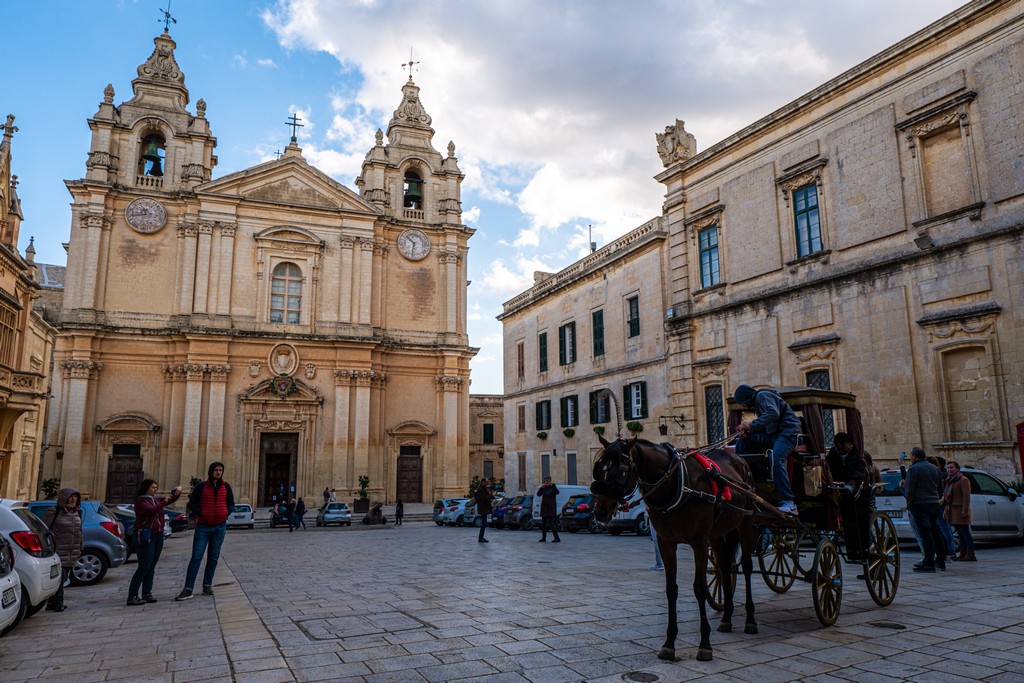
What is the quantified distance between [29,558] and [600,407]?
24040mm

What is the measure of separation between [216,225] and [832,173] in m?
27.6

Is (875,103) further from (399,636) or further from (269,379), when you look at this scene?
(269,379)

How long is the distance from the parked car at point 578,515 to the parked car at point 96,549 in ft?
42.5

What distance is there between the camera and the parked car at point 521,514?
955 inches

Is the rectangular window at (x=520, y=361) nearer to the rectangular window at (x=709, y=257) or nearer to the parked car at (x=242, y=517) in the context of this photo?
the parked car at (x=242, y=517)

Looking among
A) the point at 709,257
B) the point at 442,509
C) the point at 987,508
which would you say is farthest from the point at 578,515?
the point at 987,508

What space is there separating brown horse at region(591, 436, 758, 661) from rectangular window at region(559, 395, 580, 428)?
24849 millimetres

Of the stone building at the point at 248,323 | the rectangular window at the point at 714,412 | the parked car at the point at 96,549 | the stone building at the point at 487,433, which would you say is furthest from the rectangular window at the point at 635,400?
the stone building at the point at 487,433

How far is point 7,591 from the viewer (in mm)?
6281

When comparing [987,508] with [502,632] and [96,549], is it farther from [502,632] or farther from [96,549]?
[96,549]

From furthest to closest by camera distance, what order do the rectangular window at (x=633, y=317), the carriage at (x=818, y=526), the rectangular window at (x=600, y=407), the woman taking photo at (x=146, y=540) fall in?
the rectangular window at (x=600, y=407)
the rectangular window at (x=633, y=317)
the woman taking photo at (x=146, y=540)
the carriage at (x=818, y=526)

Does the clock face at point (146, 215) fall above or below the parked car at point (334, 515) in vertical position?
above

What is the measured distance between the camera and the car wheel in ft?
37.3

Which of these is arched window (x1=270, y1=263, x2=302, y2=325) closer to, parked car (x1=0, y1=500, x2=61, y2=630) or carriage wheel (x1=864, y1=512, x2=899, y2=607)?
parked car (x1=0, y1=500, x2=61, y2=630)
